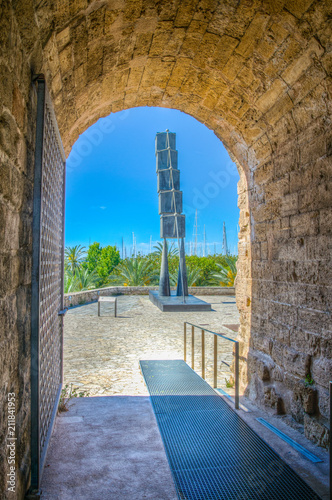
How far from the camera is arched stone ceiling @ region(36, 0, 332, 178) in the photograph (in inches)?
88.7

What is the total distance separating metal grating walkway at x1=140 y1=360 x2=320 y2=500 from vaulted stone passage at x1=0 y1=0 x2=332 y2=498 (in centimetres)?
49

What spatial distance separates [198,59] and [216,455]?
322 centimetres

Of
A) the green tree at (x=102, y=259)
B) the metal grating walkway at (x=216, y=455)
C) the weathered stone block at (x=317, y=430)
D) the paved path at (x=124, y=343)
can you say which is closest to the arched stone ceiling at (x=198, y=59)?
Result: the weathered stone block at (x=317, y=430)

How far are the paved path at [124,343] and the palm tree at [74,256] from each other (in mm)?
11597

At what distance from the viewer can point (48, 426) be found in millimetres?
2400

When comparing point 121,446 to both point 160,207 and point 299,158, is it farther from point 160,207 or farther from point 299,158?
point 160,207

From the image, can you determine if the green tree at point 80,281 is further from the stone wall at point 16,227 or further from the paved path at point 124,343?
the stone wall at point 16,227

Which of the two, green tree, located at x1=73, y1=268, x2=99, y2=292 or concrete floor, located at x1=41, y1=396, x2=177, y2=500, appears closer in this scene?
concrete floor, located at x1=41, y1=396, x2=177, y2=500

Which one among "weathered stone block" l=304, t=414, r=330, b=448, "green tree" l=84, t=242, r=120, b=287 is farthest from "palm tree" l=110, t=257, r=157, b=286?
"weathered stone block" l=304, t=414, r=330, b=448

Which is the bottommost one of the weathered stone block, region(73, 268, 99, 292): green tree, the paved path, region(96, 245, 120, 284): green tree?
the paved path

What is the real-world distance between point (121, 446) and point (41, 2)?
2.76 m

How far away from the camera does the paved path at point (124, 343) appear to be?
4.59 m

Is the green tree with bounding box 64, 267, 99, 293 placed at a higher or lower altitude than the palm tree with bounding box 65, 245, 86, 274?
lower

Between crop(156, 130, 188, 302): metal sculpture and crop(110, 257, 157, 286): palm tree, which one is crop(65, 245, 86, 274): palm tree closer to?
crop(110, 257, 157, 286): palm tree
